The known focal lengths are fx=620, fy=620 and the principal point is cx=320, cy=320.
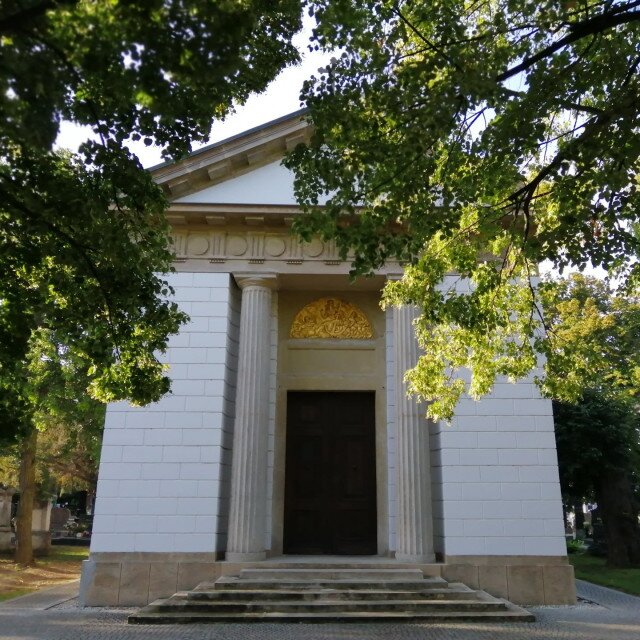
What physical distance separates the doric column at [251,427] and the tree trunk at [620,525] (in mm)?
13881

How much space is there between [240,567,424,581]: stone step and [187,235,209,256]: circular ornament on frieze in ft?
22.2

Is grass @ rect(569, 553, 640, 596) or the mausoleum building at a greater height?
the mausoleum building

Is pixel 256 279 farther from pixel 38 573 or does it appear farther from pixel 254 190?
pixel 38 573

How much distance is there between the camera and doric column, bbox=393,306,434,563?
12.1m

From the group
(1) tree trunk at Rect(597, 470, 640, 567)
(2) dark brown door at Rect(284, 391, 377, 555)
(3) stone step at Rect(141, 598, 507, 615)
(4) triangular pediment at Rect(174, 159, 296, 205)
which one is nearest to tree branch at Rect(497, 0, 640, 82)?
(4) triangular pediment at Rect(174, 159, 296, 205)

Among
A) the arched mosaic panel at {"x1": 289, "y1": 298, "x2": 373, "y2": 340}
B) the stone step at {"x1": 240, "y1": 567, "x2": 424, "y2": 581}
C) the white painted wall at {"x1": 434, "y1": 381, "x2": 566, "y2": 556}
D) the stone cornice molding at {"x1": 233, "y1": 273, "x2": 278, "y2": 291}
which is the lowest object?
the stone step at {"x1": 240, "y1": 567, "x2": 424, "y2": 581}

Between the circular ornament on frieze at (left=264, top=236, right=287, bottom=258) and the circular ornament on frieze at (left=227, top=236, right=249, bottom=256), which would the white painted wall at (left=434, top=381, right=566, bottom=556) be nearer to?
the circular ornament on frieze at (left=264, top=236, right=287, bottom=258)

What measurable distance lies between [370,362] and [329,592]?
5671 mm

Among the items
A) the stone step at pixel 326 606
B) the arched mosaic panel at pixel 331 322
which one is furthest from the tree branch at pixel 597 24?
the arched mosaic panel at pixel 331 322

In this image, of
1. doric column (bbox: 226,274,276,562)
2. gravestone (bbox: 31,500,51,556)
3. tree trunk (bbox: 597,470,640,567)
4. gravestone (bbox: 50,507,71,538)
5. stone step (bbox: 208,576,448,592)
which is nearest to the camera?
stone step (bbox: 208,576,448,592)

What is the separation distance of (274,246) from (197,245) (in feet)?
5.68

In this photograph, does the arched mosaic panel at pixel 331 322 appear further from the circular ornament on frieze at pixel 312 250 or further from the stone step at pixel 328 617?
the stone step at pixel 328 617

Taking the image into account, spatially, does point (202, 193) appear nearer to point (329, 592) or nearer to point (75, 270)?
point (75, 270)

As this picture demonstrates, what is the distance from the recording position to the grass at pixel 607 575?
15.4 metres
